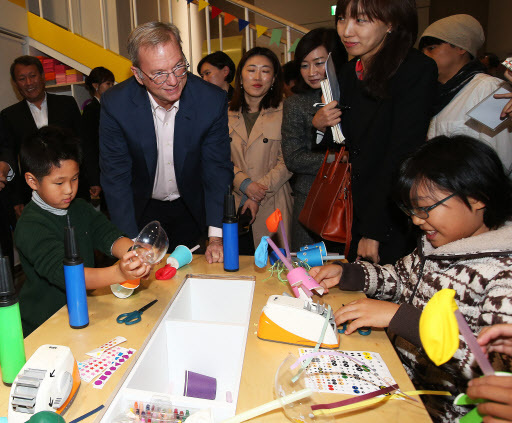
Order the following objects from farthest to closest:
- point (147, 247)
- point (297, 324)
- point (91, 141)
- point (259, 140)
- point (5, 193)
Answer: point (91, 141), point (5, 193), point (259, 140), point (147, 247), point (297, 324)

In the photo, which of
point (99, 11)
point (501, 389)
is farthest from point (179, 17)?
point (501, 389)

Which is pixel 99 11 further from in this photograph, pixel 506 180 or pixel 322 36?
pixel 506 180

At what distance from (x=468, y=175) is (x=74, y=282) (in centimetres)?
104

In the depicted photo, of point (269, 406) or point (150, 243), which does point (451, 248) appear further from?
point (150, 243)

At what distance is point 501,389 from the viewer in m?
0.59

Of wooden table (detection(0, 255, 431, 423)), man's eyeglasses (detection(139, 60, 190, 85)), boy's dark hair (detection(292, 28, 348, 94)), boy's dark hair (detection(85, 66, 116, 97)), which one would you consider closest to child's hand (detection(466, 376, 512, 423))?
wooden table (detection(0, 255, 431, 423))

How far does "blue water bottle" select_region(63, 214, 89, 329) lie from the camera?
99cm

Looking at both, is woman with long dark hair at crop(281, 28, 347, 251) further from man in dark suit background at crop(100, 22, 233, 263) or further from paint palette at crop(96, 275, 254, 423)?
paint palette at crop(96, 275, 254, 423)

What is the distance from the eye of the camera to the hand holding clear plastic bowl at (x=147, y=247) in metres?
1.17

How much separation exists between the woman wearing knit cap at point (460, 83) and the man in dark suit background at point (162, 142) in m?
0.97

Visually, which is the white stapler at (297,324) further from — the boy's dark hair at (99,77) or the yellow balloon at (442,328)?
the boy's dark hair at (99,77)

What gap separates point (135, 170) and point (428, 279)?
130 centimetres

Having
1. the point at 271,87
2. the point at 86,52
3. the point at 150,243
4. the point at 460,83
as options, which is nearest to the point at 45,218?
the point at 150,243

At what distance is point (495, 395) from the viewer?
1.93ft
